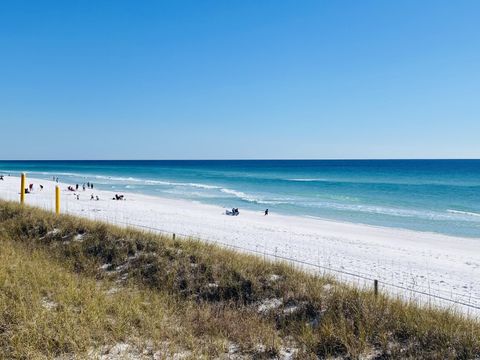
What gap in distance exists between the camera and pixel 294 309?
20.5 feet

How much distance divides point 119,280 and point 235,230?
463 inches

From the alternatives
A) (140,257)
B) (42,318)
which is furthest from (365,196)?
(42,318)

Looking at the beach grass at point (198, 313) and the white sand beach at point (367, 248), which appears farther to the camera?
the white sand beach at point (367, 248)

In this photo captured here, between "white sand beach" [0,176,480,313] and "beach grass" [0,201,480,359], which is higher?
"beach grass" [0,201,480,359]

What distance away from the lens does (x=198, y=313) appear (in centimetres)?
609

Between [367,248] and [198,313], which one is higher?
[198,313]

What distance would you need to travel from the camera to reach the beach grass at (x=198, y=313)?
486 cm

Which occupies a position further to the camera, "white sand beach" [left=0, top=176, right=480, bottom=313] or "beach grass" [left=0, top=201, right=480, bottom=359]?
"white sand beach" [left=0, top=176, right=480, bottom=313]

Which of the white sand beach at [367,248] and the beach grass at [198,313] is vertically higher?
the beach grass at [198,313]

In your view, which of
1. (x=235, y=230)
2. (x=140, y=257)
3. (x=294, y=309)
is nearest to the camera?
(x=294, y=309)

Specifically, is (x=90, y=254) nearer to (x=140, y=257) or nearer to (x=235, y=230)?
(x=140, y=257)

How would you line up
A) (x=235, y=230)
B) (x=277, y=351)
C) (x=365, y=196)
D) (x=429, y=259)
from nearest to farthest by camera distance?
(x=277, y=351)
(x=429, y=259)
(x=235, y=230)
(x=365, y=196)

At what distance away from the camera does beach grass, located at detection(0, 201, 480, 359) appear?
16.0ft

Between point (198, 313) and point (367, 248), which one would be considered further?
point (367, 248)
